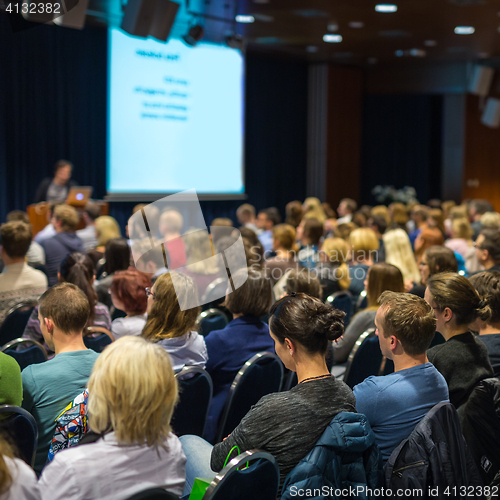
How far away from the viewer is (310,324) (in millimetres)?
1979

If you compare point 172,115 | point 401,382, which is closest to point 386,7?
point 172,115

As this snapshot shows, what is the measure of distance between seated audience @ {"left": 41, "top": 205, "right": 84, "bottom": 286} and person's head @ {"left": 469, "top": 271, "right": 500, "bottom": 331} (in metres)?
3.89

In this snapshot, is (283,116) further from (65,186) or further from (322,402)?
(322,402)

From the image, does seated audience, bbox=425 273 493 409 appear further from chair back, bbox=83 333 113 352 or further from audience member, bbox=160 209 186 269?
audience member, bbox=160 209 186 269

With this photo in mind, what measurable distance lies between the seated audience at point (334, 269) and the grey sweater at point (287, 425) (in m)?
2.85

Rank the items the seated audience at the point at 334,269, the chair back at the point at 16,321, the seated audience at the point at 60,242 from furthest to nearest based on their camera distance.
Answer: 1. the seated audience at the point at 60,242
2. the seated audience at the point at 334,269
3. the chair back at the point at 16,321

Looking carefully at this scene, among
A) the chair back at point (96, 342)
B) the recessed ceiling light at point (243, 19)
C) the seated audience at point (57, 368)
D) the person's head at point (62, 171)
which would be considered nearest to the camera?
the seated audience at point (57, 368)

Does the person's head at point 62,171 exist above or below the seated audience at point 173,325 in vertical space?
above

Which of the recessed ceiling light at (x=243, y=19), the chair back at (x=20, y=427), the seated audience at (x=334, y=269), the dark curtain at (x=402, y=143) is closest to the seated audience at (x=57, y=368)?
the chair back at (x=20, y=427)

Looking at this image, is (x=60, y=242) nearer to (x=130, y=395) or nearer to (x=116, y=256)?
(x=116, y=256)

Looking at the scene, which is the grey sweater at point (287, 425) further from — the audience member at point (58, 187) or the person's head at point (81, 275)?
the audience member at point (58, 187)

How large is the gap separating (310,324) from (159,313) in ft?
3.30

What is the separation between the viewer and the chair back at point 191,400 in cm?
238

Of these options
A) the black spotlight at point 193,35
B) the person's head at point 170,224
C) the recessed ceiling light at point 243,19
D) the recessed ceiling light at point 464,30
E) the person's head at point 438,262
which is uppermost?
the recessed ceiling light at point 464,30
